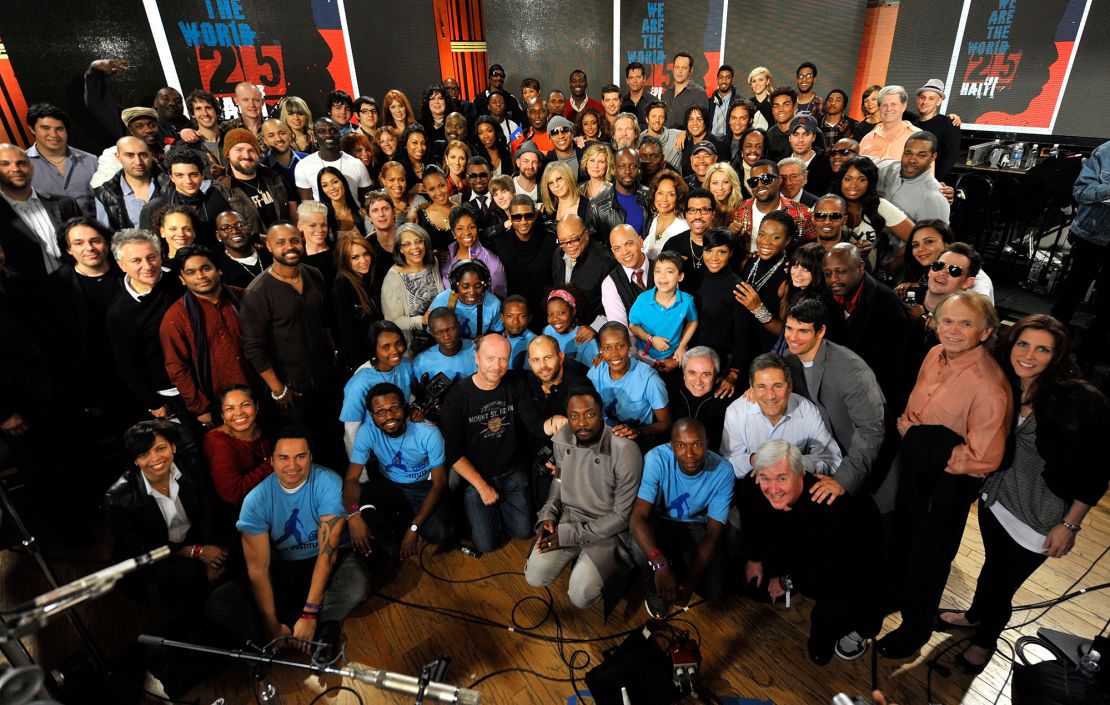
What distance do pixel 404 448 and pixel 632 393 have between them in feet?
4.50

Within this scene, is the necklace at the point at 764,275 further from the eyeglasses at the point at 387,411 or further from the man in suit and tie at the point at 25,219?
the man in suit and tie at the point at 25,219

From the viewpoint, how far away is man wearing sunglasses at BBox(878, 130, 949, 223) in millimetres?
3811

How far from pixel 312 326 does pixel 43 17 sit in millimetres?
4969

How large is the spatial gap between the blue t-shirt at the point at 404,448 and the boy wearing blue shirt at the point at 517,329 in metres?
0.65

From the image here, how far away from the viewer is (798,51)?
1115 cm

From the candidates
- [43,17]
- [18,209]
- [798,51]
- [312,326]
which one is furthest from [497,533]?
[798,51]

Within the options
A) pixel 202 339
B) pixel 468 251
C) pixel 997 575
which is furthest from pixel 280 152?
pixel 997 575

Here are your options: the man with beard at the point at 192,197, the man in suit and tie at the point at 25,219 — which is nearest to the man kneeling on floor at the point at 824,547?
the man with beard at the point at 192,197

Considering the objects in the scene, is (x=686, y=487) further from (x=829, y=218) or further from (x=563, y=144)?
(x=563, y=144)

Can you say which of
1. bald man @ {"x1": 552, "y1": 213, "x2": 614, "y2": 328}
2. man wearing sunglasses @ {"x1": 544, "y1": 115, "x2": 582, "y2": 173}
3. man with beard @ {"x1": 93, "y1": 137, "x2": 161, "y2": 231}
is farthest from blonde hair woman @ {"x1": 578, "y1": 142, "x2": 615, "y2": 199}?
man with beard @ {"x1": 93, "y1": 137, "x2": 161, "y2": 231}

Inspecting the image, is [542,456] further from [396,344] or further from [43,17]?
[43,17]

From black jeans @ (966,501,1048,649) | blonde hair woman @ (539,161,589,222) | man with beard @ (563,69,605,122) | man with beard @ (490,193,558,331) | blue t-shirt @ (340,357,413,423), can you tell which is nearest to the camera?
black jeans @ (966,501,1048,649)

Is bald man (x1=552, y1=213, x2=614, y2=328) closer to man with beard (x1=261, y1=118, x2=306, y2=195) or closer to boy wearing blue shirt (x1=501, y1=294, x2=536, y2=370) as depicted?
boy wearing blue shirt (x1=501, y1=294, x2=536, y2=370)

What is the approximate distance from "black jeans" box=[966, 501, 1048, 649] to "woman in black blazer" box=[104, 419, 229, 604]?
3.50 m
